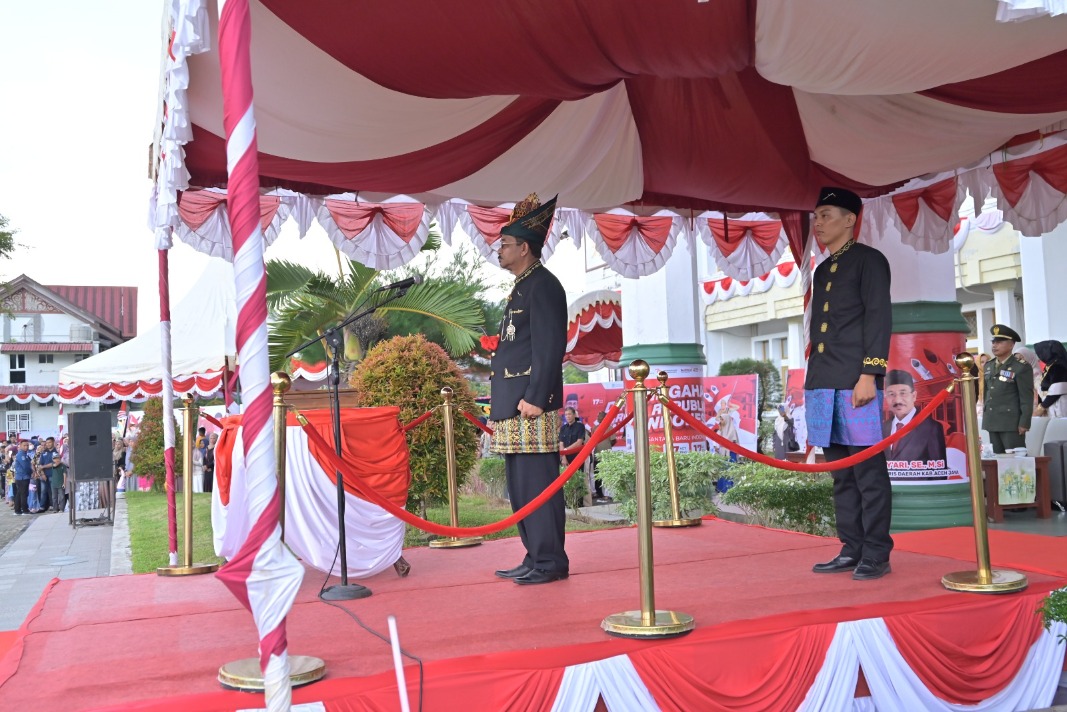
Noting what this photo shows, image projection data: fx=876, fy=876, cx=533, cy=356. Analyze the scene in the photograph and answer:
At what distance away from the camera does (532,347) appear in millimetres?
4441

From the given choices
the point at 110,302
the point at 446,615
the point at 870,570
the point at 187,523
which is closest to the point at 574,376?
the point at 187,523

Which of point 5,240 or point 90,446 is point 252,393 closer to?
point 90,446

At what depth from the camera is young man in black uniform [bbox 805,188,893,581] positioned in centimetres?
429

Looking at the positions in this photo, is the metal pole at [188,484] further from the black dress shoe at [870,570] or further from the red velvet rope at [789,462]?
the black dress shoe at [870,570]

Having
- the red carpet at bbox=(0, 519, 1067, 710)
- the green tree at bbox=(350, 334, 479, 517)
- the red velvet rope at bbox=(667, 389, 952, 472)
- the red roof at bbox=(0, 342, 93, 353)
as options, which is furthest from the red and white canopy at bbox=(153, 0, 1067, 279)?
the red roof at bbox=(0, 342, 93, 353)

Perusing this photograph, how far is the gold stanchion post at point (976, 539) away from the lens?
3811 millimetres

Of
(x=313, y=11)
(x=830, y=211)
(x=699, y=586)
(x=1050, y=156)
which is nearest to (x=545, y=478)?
(x=699, y=586)

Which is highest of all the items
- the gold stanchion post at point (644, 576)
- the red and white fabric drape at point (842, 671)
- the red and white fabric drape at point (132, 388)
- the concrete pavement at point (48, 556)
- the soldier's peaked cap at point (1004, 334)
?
the red and white fabric drape at point (132, 388)

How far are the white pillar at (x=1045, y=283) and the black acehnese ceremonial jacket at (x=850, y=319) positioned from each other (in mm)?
8009

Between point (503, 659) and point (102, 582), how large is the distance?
10.7 ft

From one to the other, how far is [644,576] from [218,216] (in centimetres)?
402

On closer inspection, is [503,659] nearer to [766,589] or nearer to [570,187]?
[766,589]

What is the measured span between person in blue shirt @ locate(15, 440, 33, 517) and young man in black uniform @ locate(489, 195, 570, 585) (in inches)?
667

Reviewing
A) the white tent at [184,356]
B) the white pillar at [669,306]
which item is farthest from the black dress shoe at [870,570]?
the white tent at [184,356]
